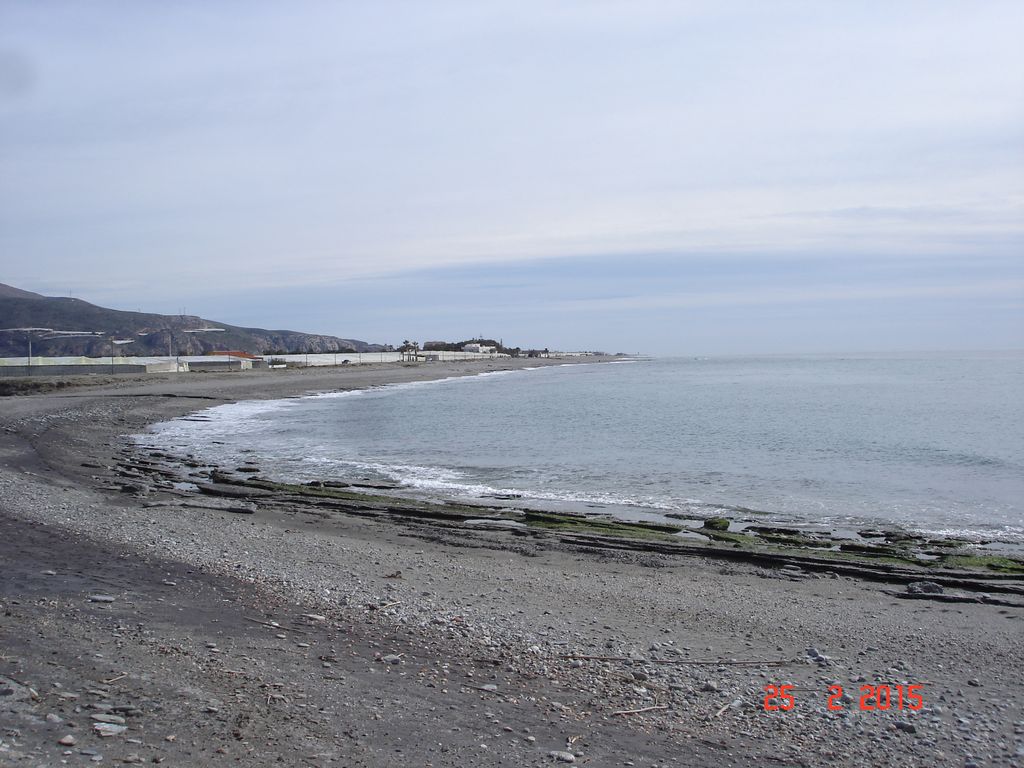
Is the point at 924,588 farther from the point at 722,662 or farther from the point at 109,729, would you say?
the point at 109,729

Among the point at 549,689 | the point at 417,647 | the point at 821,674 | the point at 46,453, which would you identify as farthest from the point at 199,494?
the point at 821,674

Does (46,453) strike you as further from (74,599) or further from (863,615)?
(863,615)

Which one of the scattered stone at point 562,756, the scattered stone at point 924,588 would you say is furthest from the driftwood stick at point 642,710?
the scattered stone at point 924,588

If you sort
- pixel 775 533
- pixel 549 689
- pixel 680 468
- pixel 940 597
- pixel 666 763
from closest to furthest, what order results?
pixel 666 763 → pixel 549 689 → pixel 940 597 → pixel 775 533 → pixel 680 468

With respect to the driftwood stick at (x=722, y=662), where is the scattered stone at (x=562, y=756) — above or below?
above

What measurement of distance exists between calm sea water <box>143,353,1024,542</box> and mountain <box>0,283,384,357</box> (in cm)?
10372

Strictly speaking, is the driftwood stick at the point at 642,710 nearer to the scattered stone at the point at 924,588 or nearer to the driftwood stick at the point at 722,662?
the driftwood stick at the point at 722,662

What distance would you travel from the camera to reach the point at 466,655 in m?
6.89

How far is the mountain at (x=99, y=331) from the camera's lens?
132000mm

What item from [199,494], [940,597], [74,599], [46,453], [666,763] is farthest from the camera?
[46,453]

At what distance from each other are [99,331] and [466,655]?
170 m

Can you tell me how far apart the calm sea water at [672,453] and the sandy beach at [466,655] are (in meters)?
6.23

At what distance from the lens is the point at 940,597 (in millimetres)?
10016

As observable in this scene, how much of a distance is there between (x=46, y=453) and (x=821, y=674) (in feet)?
69.2
